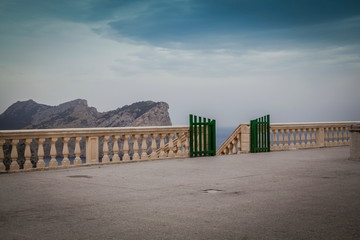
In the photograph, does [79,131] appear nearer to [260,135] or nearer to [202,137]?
[202,137]

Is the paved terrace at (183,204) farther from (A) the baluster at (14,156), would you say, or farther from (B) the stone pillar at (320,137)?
(B) the stone pillar at (320,137)

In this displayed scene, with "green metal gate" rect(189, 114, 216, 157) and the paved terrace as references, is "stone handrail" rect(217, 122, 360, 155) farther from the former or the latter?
the paved terrace

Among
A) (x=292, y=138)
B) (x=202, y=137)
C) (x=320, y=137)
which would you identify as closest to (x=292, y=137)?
(x=292, y=138)

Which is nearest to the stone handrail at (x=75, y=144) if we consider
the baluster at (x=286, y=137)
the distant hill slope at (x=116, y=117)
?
the baluster at (x=286, y=137)

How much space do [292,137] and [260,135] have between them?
2580 millimetres

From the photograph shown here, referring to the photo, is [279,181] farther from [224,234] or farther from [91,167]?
[91,167]

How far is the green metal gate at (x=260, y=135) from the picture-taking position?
21453 mm

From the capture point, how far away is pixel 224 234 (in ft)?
19.8

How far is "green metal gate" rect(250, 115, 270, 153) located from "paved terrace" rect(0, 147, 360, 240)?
772 cm

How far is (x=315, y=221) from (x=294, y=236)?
98 cm

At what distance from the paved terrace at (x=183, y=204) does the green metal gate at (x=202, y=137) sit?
517 centimetres

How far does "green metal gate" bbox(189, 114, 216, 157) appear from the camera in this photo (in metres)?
19.0

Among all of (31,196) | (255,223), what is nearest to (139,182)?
(31,196)

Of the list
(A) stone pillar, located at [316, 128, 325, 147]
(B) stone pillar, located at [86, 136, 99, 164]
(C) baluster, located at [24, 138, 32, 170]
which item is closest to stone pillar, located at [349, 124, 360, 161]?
(A) stone pillar, located at [316, 128, 325, 147]
